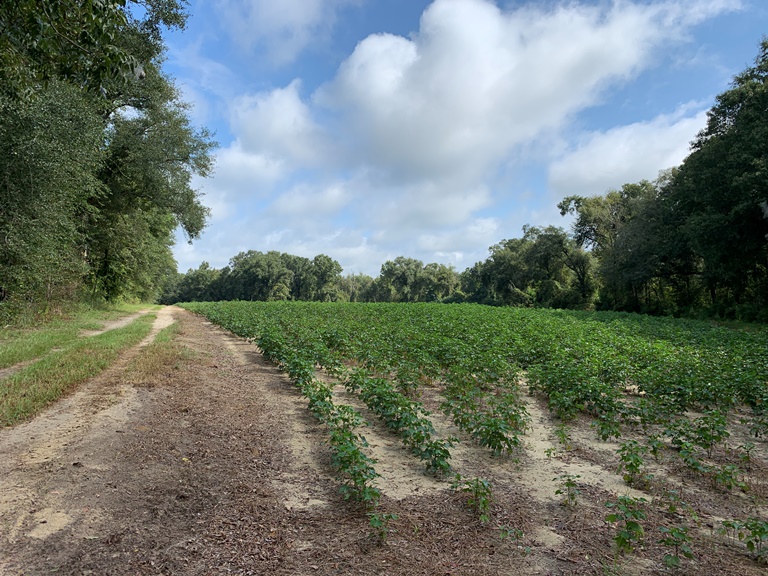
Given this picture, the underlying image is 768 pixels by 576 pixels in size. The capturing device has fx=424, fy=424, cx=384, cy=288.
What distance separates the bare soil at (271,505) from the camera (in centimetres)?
344

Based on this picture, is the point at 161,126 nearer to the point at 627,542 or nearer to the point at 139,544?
the point at 139,544

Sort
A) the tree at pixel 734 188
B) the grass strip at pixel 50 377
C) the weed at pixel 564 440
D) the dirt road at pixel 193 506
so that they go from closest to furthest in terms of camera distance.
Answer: the dirt road at pixel 193 506 → the weed at pixel 564 440 → the grass strip at pixel 50 377 → the tree at pixel 734 188

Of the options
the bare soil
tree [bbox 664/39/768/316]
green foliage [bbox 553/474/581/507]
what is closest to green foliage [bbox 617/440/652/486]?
the bare soil

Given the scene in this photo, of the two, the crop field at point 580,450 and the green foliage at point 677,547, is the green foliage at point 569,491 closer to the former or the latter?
the crop field at point 580,450

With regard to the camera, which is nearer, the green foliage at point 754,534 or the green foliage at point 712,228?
the green foliage at point 754,534

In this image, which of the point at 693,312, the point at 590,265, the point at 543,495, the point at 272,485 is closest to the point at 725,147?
the point at 693,312

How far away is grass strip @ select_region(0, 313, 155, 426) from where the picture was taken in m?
6.55

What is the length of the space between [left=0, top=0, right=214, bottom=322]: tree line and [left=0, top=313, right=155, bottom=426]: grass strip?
4.75 metres

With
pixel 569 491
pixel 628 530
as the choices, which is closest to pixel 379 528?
pixel 628 530

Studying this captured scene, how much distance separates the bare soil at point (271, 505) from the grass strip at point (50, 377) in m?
0.37

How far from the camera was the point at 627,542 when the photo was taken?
3.62m

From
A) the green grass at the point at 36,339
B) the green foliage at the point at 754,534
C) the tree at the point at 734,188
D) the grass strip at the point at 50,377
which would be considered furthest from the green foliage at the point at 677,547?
the tree at the point at 734,188

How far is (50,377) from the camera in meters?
8.41

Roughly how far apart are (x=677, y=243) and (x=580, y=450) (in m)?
35.9
